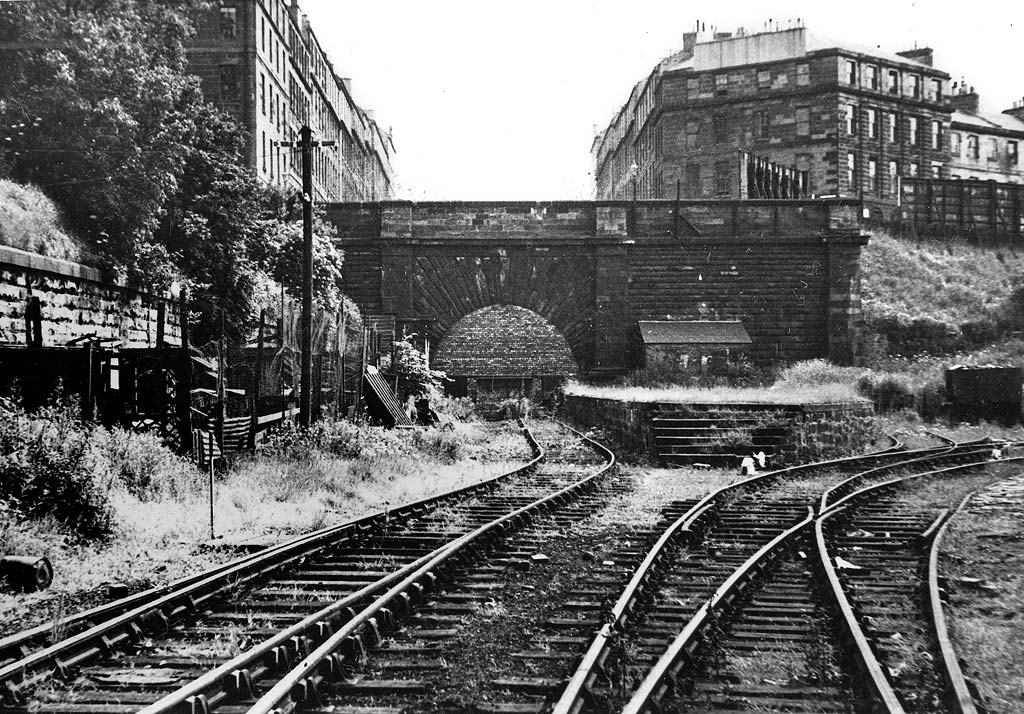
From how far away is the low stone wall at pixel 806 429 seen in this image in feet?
54.4

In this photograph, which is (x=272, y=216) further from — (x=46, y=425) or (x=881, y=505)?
(x=881, y=505)

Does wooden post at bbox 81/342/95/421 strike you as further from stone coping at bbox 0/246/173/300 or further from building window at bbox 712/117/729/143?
building window at bbox 712/117/729/143

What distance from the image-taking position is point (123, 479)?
9367 millimetres

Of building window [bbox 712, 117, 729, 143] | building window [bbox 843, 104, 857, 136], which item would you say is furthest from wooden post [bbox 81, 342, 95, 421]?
building window [bbox 843, 104, 857, 136]

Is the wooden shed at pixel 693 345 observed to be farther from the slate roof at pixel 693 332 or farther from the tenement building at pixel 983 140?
the tenement building at pixel 983 140

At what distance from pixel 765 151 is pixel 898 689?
1787 inches

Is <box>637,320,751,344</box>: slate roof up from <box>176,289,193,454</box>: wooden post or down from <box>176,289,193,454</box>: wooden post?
up

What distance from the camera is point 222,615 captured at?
5.79m

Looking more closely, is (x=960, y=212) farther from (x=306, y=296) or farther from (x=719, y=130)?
(x=306, y=296)

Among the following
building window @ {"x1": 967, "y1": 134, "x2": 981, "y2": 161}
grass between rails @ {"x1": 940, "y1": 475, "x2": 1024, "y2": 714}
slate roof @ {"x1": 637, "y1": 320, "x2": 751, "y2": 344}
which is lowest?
grass between rails @ {"x1": 940, "y1": 475, "x2": 1024, "y2": 714}

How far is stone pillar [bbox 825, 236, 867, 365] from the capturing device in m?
26.9

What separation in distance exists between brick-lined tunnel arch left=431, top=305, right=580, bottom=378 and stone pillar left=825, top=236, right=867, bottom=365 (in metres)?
10.4

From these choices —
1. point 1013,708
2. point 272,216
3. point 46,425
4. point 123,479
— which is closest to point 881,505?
point 1013,708

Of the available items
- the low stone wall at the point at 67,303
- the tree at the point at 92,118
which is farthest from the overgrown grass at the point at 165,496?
the tree at the point at 92,118
